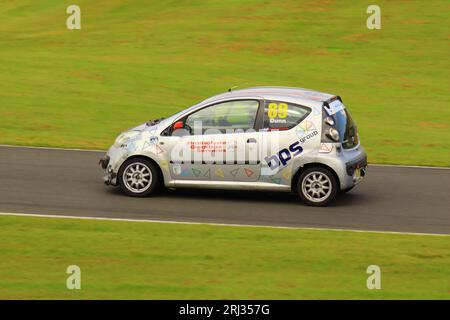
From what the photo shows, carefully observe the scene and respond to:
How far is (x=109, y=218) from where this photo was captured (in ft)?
44.0

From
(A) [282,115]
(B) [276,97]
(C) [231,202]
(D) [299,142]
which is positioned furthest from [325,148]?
(C) [231,202]

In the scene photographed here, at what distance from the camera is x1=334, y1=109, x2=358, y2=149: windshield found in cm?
1450

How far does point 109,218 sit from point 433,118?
12.3 meters

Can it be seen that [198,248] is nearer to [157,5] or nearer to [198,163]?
[198,163]

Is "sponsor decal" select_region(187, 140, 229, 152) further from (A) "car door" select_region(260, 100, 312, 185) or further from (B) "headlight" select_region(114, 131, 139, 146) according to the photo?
(B) "headlight" select_region(114, 131, 139, 146)

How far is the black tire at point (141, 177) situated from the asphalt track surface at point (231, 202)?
A: 145 millimetres

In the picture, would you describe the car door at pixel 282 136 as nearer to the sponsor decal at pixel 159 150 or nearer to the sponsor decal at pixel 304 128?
the sponsor decal at pixel 304 128

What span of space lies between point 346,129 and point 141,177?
3.16 meters

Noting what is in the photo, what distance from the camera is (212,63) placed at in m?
31.0

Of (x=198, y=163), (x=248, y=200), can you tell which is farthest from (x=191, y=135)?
(x=248, y=200)

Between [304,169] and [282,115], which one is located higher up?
[282,115]

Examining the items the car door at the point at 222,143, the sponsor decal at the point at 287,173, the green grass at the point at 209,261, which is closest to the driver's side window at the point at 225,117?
the car door at the point at 222,143

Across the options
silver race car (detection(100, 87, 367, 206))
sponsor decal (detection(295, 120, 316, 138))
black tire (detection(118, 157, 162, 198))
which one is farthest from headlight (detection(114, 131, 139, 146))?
sponsor decal (detection(295, 120, 316, 138))

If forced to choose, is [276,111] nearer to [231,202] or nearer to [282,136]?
[282,136]
